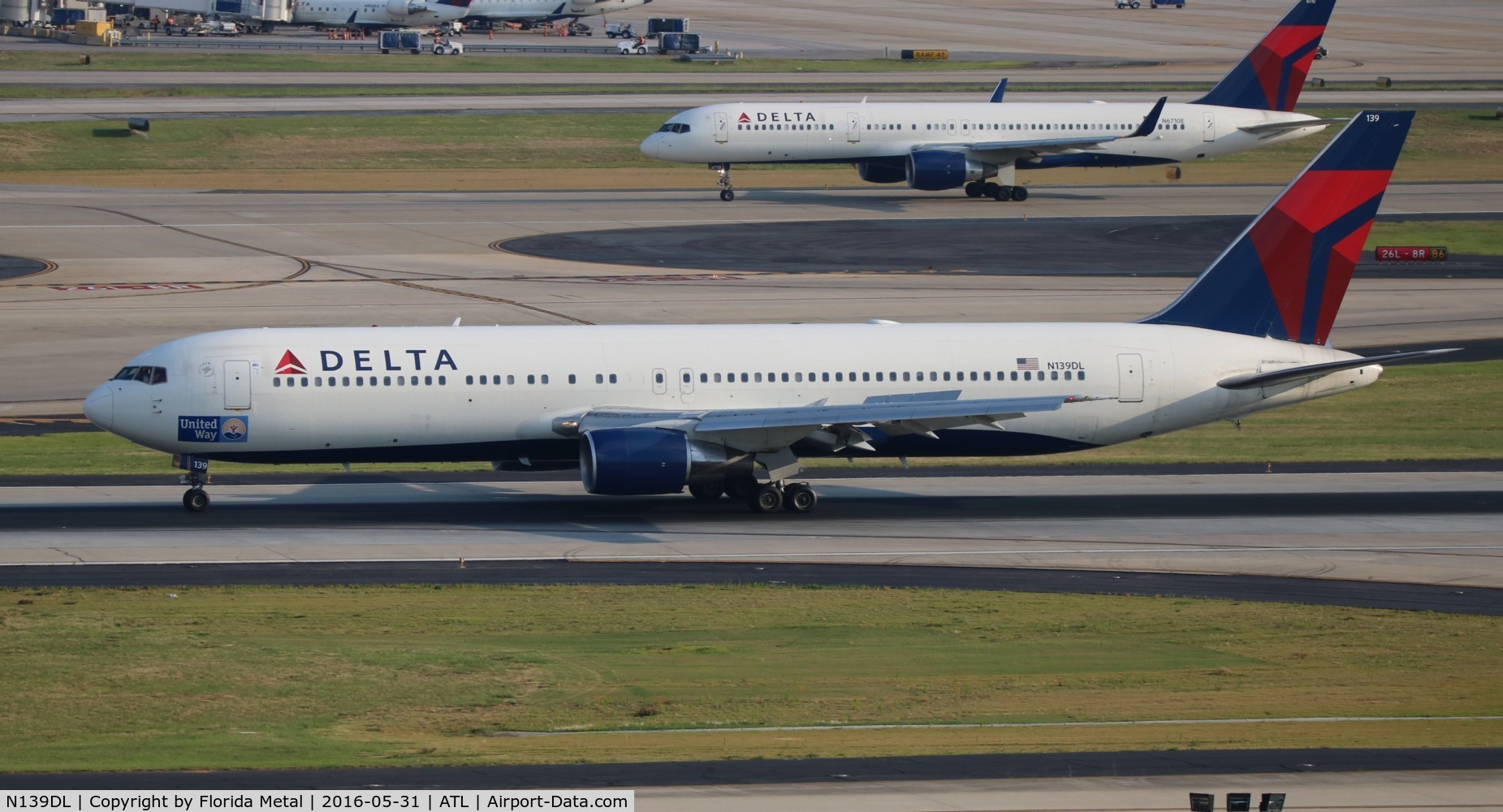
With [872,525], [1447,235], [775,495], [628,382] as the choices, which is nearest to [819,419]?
[872,525]

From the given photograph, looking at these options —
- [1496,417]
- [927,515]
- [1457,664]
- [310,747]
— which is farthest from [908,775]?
[1496,417]

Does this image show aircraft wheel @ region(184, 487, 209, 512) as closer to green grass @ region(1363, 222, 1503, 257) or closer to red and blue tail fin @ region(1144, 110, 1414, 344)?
red and blue tail fin @ region(1144, 110, 1414, 344)

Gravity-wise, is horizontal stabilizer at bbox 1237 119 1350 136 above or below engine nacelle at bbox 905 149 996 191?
above

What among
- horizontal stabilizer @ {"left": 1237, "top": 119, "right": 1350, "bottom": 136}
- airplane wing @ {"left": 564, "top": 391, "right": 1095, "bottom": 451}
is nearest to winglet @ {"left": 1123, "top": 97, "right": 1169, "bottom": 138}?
horizontal stabilizer @ {"left": 1237, "top": 119, "right": 1350, "bottom": 136}

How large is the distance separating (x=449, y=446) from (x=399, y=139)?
79.6 m

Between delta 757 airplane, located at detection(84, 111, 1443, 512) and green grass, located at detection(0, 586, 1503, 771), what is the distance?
6660mm

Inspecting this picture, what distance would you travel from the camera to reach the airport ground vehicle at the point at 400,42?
182m

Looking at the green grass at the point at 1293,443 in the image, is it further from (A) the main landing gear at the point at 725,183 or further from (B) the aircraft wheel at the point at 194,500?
(A) the main landing gear at the point at 725,183

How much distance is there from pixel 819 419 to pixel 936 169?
5900 centimetres

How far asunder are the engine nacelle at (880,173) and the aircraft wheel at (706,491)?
57.7m

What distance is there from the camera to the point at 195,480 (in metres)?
41.6

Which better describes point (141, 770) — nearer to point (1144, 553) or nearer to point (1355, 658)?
point (1355, 658)

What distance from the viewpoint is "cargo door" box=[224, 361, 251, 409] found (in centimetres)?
4006

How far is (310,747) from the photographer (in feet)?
77.3
